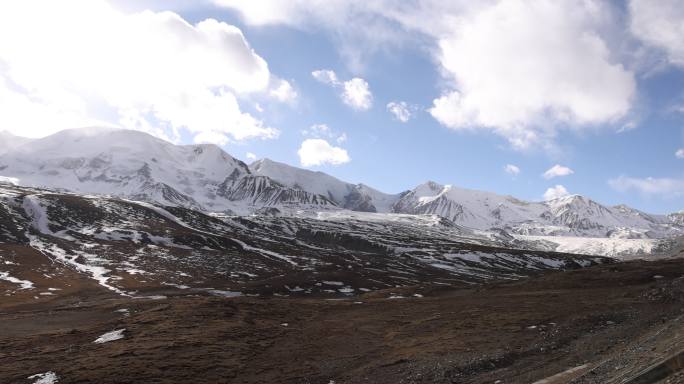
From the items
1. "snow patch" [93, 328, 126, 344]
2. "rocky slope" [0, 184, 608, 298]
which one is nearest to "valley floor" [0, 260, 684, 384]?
"snow patch" [93, 328, 126, 344]

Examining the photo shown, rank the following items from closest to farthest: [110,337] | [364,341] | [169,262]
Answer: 1. [364,341]
2. [110,337]
3. [169,262]

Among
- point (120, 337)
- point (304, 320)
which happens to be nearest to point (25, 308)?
point (120, 337)

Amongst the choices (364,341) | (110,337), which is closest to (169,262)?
(110,337)

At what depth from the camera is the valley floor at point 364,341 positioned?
2606 cm

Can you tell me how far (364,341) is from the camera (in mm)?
39250

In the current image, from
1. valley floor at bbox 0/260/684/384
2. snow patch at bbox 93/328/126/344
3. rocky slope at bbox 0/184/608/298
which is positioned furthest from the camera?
rocky slope at bbox 0/184/608/298

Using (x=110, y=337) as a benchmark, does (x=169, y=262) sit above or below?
below

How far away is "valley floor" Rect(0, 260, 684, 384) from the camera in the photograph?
85.5 ft

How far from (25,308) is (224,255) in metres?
90.1

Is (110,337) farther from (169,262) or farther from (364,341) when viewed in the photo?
(169,262)

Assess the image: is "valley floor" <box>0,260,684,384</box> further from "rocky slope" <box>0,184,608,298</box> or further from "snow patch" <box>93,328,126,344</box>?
"rocky slope" <box>0,184,608,298</box>

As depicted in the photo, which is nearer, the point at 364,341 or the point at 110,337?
the point at 364,341

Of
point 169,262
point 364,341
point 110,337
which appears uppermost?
point 364,341

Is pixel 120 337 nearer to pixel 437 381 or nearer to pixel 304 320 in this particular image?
pixel 304 320
